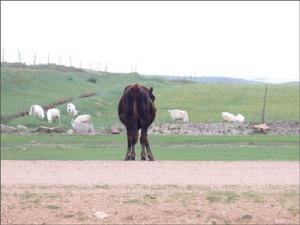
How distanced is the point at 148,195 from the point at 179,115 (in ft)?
81.9

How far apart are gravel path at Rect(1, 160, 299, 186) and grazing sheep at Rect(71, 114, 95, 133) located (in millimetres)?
15098

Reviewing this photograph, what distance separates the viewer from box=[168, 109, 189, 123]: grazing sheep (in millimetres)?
41594

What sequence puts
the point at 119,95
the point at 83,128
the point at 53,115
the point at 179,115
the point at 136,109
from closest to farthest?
the point at 136,109
the point at 119,95
the point at 83,128
the point at 179,115
the point at 53,115

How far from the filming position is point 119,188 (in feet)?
60.4

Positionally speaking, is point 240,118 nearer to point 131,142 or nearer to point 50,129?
point 50,129

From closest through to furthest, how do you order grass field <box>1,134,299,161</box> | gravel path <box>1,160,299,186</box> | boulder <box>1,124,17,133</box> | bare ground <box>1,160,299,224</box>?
bare ground <box>1,160,299,224</box> → gravel path <box>1,160,299,186</box> → grass field <box>1,134,299,161</box> → boulder <box>1,124,17,133</box>

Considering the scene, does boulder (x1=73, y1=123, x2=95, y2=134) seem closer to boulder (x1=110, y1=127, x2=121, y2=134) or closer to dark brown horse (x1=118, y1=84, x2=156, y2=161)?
boulder (x1=110, y1=127, x2=121, y2=134)

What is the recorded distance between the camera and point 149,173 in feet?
69.1

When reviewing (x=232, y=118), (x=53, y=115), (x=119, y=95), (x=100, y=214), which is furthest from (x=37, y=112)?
(x=100, y=214)

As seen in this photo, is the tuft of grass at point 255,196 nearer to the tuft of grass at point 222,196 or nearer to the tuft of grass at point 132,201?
the tuft of grass at point 222,196

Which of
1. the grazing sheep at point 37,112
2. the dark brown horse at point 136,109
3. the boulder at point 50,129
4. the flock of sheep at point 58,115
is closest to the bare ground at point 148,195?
the dark brown horse at point 136,109

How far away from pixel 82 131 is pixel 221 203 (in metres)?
22.8

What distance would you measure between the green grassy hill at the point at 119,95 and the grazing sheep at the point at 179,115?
0.31 m

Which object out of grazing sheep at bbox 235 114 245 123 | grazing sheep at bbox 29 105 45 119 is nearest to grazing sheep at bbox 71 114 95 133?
grazing sheep at bbox 29 105 45 119
